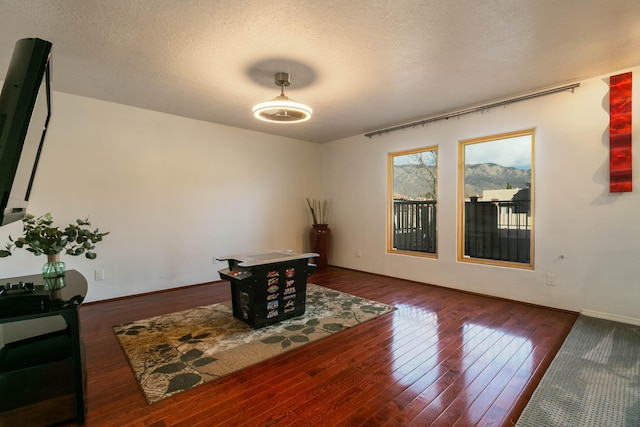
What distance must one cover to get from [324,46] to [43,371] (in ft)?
9.76

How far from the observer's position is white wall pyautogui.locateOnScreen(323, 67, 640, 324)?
2.99 metres

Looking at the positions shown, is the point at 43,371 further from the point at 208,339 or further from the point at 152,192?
the point at 152,192

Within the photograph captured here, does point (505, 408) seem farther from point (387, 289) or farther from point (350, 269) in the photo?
point (350, 269)

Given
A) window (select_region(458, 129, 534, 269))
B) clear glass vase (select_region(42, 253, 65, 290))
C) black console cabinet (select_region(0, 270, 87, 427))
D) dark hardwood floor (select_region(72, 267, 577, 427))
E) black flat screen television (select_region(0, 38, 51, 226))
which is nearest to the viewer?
black flat screen television (select_region(0, 38, 51, 226))

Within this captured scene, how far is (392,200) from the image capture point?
515cm

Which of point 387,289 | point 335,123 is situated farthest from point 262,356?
point 335,123

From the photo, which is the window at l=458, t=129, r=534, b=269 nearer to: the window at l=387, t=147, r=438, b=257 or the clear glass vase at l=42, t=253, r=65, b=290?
the window at l=387, t=147, r=438, b=257

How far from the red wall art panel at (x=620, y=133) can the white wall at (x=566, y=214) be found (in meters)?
0.05

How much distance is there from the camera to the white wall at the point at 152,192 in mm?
3518

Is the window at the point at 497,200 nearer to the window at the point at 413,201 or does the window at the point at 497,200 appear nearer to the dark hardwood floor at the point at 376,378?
the window at the point at 413,201

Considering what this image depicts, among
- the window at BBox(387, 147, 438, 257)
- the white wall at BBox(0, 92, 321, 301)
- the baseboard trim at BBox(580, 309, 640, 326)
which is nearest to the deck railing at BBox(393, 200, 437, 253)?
the window at BBox(387, 147, 438, 257)

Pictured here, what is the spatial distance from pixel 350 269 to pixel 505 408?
13.1 ft

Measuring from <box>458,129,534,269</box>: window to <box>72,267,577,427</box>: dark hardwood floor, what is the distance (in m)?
0.91

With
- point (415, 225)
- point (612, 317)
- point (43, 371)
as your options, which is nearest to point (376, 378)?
point (43, 371)
